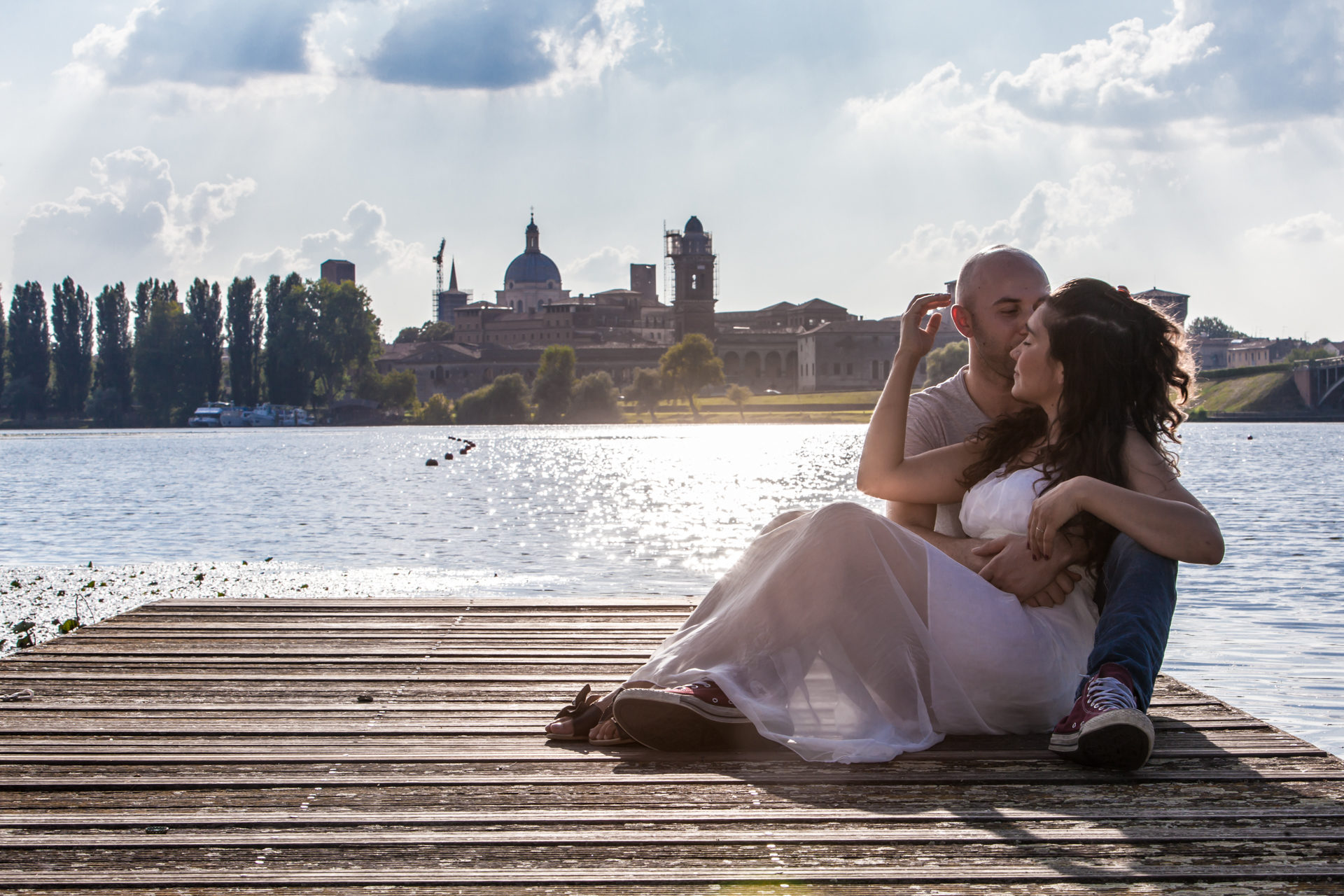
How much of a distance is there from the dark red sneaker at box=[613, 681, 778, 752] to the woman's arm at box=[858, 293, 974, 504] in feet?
2.41

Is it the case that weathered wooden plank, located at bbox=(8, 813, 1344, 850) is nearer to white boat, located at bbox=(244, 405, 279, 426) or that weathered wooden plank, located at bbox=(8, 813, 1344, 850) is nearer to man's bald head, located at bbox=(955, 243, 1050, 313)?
man's bald head, located at bbox=(955, 243, 1050, 313)

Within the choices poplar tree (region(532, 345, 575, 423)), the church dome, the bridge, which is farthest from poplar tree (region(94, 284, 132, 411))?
the bridge

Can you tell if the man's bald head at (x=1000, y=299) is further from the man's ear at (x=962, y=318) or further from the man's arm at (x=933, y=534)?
the man's arm at (x=933, y=534)

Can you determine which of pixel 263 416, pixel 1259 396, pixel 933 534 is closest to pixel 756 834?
pixel 933 534

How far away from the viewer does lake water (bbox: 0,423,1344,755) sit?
7906mm

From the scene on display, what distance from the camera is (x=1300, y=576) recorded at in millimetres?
11023

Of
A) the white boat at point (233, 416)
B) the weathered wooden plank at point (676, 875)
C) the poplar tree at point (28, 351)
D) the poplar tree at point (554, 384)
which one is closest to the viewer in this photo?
the weathered wooden plank at point (676, 875)

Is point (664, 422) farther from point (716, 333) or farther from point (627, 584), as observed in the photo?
point (627, 584)

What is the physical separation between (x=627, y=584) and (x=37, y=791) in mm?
8771

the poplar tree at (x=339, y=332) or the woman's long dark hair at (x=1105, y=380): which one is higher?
the poplar tree at (x=339, y=332)

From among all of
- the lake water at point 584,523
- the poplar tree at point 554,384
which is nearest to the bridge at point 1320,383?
the lake water at point 584,523

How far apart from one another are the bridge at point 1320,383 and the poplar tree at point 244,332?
60.6 m

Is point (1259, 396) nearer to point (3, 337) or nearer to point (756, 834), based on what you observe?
point (3, 337)

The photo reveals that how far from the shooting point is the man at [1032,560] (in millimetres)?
2441
